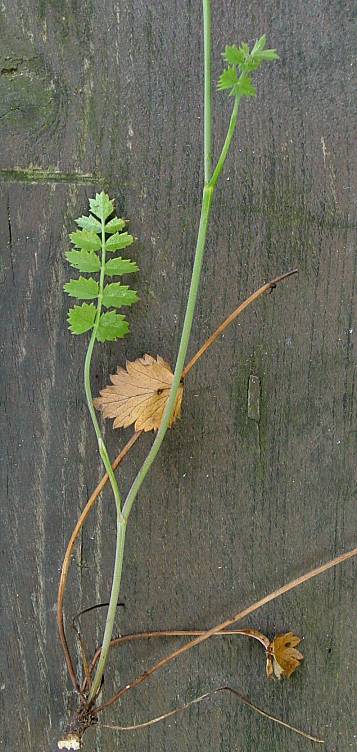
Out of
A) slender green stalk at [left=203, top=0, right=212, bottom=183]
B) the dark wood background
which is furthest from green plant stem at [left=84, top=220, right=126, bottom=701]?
slender green stalk at [left=203, top=0, right=212, bottom=183]

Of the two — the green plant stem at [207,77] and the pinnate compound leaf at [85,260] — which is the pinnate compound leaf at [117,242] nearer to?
the pinnate compound leaf at [85,260]

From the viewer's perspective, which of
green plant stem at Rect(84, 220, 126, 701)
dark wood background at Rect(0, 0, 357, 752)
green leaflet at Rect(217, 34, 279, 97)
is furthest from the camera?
dark wood background at Rect(0, 0, 357, 752)

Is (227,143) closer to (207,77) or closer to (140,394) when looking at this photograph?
(207,77)

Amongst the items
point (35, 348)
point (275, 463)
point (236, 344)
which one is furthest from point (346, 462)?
point (35, 348)

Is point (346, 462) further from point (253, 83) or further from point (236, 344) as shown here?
point (253, 83)

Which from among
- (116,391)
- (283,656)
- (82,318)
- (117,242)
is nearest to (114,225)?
(117,242)

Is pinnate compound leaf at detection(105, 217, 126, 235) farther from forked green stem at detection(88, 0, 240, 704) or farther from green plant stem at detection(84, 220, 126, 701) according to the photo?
forked green stem at detection(88, 0, 240, 704)

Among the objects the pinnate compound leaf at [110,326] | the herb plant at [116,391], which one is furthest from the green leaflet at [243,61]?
the pinnate compound leaf at [110,326]
